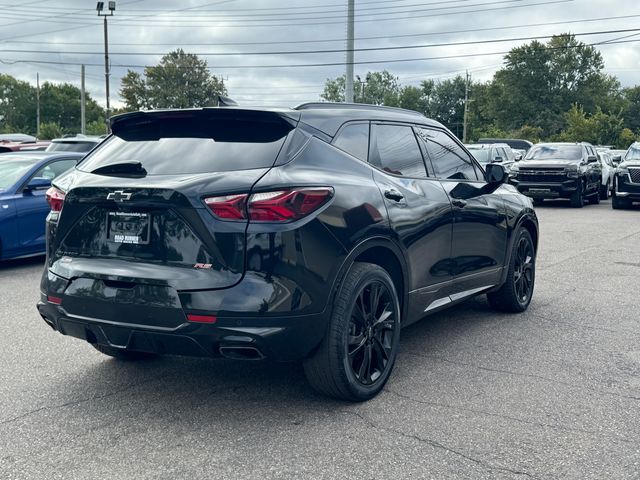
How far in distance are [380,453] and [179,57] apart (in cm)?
9769

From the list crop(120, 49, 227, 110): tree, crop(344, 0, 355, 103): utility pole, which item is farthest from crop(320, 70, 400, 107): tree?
crop(344, 0, 355, 103): utility pole

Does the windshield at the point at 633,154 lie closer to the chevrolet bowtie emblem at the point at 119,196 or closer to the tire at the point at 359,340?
the tire at the point at 359,340

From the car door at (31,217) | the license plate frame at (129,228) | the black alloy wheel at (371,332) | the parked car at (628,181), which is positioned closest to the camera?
the license plate frame at (129,228)

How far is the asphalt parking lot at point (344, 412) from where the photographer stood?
353 centimetres

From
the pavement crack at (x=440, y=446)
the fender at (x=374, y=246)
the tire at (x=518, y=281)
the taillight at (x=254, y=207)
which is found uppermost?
the taillight at (x=254, y=207)

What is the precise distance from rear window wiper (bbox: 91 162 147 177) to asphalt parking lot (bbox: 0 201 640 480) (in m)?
1.32

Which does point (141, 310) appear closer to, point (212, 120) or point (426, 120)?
point (212, 120)

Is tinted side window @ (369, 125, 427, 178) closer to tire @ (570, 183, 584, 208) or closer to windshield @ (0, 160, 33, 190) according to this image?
windshield @ (0, 160, 33, 190)

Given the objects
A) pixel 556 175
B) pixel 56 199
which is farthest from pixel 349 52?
pixel 56 199

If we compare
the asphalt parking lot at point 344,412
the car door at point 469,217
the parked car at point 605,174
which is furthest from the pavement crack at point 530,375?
the parked car at point 605,174

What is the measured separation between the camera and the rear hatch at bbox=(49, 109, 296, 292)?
382 centimetres

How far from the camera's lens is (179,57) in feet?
317

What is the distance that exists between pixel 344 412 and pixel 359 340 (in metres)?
0.41

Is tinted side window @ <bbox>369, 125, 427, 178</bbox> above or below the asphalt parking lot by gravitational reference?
above
